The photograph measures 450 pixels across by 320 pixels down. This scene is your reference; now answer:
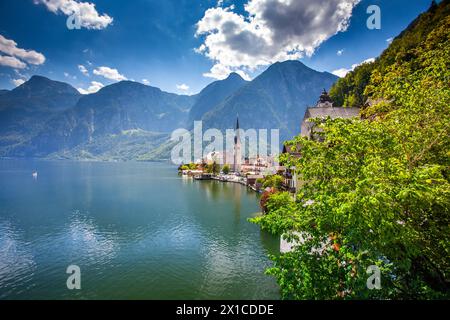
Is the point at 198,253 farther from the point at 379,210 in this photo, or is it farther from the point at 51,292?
the point at 379,210

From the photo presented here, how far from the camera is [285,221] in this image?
30.7 feet

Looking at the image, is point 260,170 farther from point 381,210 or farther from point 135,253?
point 381,210

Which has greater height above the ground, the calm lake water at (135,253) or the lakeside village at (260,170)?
the lakeside village at (260,170)

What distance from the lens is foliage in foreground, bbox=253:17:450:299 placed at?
22.4 ft

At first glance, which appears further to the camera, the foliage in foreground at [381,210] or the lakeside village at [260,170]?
the lakeside village at [260,170]

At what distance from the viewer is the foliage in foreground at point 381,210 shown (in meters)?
6.84

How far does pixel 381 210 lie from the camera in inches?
→ 267

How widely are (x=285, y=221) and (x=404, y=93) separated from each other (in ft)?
24.3
